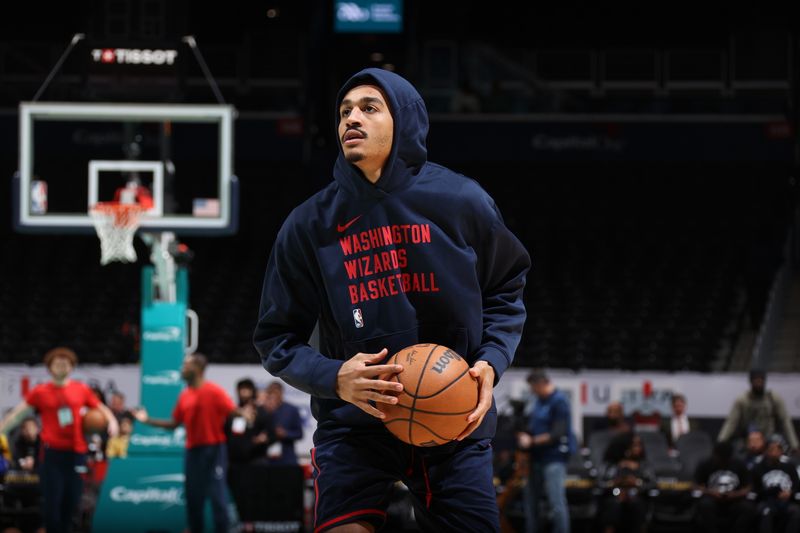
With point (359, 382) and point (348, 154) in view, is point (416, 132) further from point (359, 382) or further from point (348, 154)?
point (359, 382)

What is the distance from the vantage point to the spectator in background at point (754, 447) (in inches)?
510

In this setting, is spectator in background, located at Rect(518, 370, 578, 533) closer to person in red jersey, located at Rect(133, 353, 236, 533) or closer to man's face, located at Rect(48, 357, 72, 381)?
person in red jersey, located at Rect(133, 353, 236, 533)

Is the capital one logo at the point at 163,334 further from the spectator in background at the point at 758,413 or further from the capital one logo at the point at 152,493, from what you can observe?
the spectator in background at the point at 758,413

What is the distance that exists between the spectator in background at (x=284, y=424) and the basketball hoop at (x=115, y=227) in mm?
2175


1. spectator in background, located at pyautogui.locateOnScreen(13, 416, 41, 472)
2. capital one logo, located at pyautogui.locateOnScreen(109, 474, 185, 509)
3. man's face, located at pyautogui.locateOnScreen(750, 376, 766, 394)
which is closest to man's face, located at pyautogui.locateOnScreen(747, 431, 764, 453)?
man's face, located at pyautogui.locateOnScreen(750, 376, 766, 394)

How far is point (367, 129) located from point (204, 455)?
8128 mm

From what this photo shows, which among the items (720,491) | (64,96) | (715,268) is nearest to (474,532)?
(720,491)

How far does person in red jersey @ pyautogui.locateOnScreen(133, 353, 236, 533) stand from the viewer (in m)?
11.8

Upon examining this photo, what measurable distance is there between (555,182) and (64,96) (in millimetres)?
11547

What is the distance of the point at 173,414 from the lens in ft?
40.0

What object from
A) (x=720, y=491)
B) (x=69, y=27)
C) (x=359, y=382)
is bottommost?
(x=720, y=491)

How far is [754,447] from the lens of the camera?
1301cm

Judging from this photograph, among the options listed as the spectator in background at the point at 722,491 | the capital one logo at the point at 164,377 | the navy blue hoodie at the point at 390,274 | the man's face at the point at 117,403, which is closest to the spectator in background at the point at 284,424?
the capital one logo at the point at 164,377

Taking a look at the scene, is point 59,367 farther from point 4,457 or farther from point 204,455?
point 4,457
